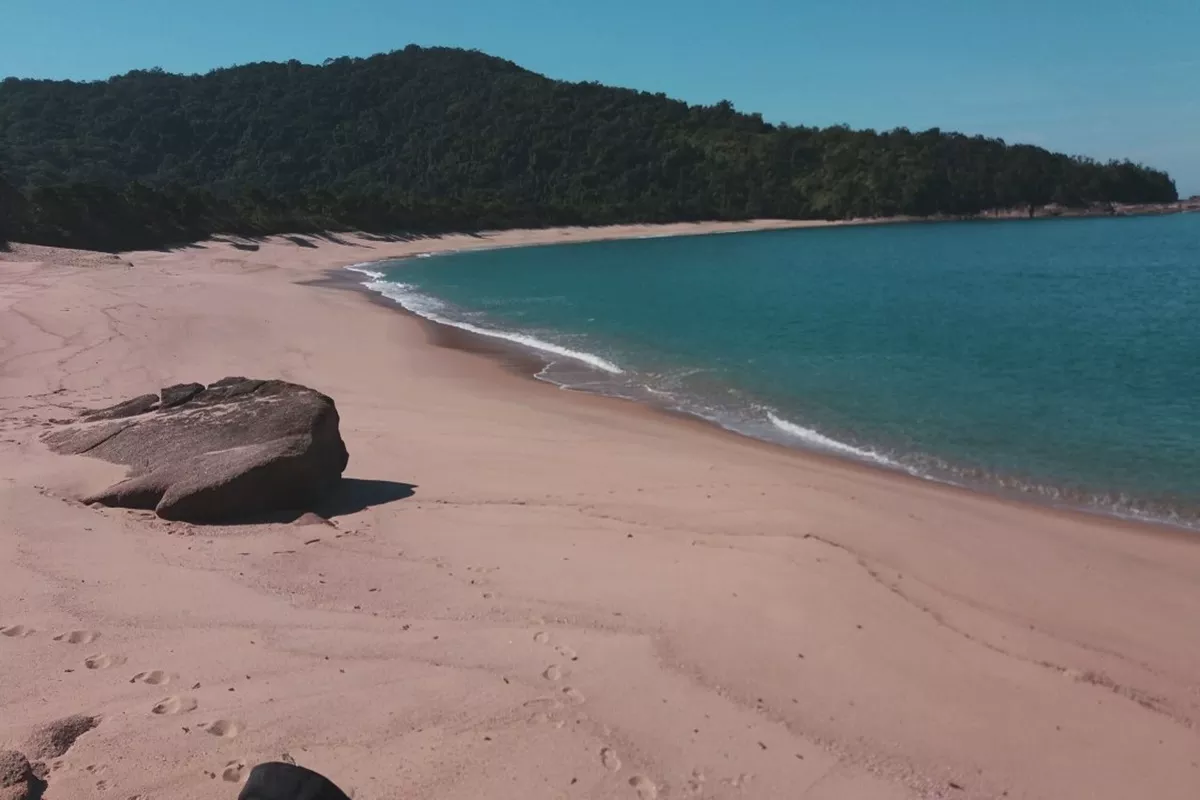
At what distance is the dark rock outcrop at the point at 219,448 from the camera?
699 cm

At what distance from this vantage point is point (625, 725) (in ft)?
13.7

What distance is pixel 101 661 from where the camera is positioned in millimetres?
4469

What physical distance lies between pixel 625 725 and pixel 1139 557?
17.6 ft

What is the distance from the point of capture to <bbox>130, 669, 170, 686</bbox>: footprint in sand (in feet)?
14.1

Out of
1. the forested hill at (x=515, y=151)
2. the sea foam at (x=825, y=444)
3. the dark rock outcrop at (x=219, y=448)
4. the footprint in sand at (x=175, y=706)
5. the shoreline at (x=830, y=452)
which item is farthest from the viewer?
the forested hill at (x=515, y=151)

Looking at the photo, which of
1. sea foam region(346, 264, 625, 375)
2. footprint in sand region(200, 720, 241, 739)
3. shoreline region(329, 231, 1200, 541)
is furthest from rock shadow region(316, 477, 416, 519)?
sea foam region(346, 264, 625, 375)

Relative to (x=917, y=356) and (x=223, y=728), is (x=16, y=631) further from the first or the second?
(x=917, y=356)

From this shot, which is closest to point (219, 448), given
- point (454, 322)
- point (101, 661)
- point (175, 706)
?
point (101, 661)

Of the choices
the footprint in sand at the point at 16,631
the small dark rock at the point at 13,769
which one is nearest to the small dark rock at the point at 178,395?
the footprint in sand at the point at 16,631

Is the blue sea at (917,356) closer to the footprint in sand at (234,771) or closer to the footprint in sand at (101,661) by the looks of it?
the footprint in sand at (234,771)

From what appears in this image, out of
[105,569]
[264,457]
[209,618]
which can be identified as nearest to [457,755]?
[209,618]

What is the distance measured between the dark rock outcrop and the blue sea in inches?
244

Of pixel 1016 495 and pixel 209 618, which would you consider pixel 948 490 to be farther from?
pixel 209 618

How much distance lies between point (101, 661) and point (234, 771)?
1.36 metres
